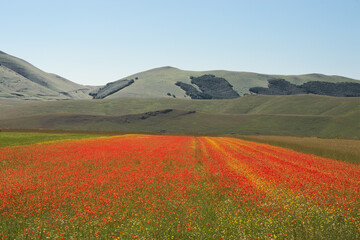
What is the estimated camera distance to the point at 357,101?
185 meters

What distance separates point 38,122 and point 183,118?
66.5 metres

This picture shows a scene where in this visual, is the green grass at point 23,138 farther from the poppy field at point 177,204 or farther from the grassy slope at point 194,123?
the grassy slope at point 194,123

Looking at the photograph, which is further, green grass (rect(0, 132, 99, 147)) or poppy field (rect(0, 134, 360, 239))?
green grass (rect(0, 132, 99, 147))

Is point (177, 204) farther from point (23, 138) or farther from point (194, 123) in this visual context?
point (194, 123)

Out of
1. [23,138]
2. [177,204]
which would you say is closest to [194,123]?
[23,138]

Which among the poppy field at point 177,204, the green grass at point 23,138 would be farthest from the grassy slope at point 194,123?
the poppy field at point 177,204

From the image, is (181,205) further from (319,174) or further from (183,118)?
(183,118)

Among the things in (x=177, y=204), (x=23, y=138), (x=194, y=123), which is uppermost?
(x=177, y=204)

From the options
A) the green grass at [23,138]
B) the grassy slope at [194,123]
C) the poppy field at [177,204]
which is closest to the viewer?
the poppy field at [177,204]

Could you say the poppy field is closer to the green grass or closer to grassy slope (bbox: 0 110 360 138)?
the green grass

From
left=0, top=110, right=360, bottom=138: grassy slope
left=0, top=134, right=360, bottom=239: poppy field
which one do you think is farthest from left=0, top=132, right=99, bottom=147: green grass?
left=0, top=110, right=360, bottom=138: grassy slope

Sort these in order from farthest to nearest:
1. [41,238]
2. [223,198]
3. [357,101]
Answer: [357,101]
[223,198]
[41,238]

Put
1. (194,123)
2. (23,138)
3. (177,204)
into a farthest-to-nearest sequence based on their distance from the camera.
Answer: (194,123), (23,138), (177,204)

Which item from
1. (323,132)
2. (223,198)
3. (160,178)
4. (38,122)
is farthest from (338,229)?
(38,122)
